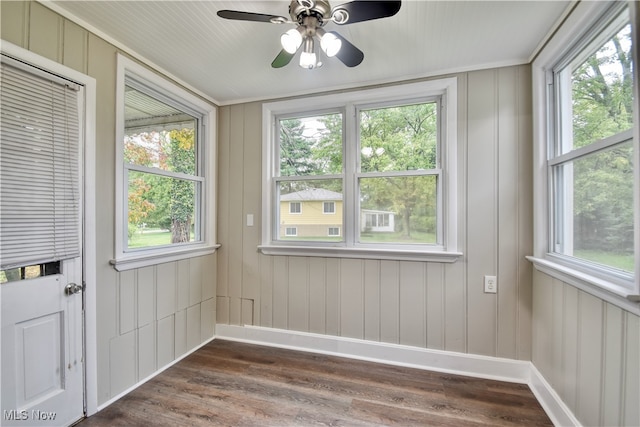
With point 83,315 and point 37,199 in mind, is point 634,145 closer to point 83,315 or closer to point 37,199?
point 37,199

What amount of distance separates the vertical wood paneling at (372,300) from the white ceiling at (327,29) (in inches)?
63.6

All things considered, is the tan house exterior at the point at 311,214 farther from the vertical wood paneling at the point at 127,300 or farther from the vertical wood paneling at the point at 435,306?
the vertical wood paneling at the point at 127,300

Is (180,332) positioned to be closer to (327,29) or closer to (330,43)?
(330,43)

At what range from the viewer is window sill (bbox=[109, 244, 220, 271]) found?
1871 millimetres

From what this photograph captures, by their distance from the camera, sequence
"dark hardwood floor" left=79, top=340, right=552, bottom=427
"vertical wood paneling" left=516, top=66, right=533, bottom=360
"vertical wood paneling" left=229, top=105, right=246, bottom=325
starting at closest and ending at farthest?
"dark hardwood floor" left=79, top=340, right=552, bottom=427 → "vertical wood paneling" left=516, top=66, right=533, bottom=360 → "vertical wood paneling" left=229, top=105, right=246, bottom=325

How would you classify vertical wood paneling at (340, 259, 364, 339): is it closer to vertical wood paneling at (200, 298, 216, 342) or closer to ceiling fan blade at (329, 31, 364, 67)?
vertical wood paneling at (200, 298, 216, 342)

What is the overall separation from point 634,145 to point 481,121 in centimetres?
109

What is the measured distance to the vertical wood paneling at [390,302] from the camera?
2.33 m

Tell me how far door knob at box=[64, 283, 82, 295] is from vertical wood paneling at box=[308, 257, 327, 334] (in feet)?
5.41

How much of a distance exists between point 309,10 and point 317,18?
0.06 m

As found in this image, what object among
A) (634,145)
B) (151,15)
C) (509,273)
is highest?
(151,15)

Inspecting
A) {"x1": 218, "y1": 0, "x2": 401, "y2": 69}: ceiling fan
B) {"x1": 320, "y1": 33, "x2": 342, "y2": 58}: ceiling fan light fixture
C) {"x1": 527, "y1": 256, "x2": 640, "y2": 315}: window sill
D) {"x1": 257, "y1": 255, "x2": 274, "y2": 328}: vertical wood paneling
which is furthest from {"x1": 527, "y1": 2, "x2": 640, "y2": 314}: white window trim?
{"x1": 257, "y1": 255, "x2": 274, "y2": 328}: vertical wood paneling

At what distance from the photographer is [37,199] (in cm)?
147

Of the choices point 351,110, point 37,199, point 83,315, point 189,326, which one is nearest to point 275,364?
point 189,326
